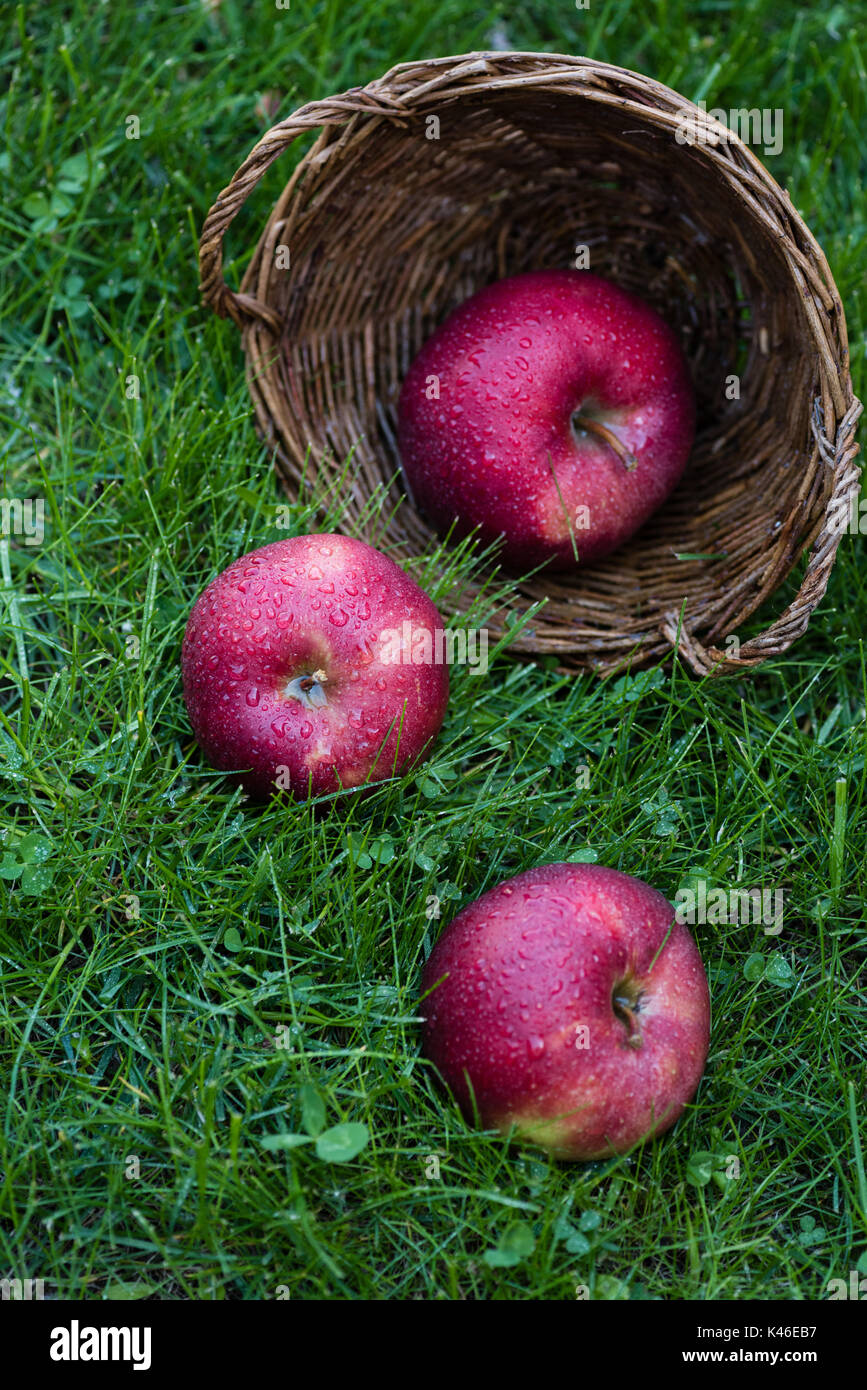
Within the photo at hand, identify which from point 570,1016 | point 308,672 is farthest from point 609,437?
point 570,1016

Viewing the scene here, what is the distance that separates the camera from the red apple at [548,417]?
2.55 meters

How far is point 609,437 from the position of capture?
A: 2604mm

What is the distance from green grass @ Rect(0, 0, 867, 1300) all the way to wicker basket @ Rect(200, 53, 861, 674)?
0.60 ft

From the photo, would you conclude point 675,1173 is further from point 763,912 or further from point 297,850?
point 297,850

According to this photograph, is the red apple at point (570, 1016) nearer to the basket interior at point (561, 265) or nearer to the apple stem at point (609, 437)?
the basket interior at point (561, 265)

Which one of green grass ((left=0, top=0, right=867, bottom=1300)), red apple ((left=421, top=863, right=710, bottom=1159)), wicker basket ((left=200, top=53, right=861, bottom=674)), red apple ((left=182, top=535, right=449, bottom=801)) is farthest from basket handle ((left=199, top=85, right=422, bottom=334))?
red apple ((left=421, top=863, right=710, bottom=1159))

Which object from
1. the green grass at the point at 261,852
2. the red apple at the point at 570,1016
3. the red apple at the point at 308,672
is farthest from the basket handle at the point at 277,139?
the red apple at the point at 570,1016

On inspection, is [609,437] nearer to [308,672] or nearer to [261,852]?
[308,672]

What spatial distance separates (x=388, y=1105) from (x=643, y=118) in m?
1.89

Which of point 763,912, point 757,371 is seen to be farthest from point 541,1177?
point 757,371

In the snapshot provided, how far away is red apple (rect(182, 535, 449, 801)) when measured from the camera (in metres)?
2.16

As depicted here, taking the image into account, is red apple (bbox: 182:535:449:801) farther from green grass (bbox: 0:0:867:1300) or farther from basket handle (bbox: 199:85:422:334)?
basket handle (bbox: 199:85:422:334)
